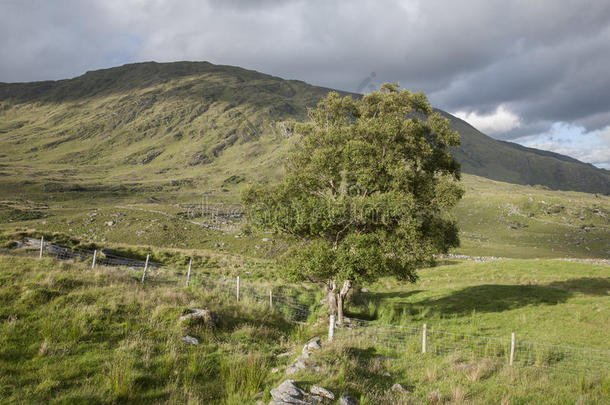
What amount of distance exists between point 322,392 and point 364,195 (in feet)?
37.8

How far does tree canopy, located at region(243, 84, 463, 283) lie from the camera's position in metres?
16.2

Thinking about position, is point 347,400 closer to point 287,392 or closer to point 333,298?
point 287,392

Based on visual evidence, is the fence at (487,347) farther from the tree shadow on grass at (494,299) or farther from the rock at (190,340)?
the rock at (190,340)

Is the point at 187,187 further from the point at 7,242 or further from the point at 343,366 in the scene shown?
the point at 343,366

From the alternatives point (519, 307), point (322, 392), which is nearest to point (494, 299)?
point (519, 307)

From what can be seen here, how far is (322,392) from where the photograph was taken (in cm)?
789

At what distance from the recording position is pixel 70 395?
7.21 meters

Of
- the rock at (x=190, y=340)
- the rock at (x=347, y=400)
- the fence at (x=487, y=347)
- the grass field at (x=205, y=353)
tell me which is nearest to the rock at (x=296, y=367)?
the grass field at (x=205, y=353)

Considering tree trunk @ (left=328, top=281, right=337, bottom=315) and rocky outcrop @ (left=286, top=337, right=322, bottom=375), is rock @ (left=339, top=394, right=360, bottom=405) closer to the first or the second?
rocky outcrop @ (left=286, top=337, right=322, bottom=375)

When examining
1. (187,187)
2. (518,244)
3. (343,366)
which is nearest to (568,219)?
(518,244)

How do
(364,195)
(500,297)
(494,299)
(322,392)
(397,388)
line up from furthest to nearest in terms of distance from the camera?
(500,297) < (494,299) < (364,195) < (397,388) < (322,392)

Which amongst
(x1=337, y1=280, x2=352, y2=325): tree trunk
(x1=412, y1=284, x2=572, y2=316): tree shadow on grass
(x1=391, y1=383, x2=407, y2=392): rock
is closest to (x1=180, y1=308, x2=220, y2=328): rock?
(x1=337, y1=280, x2=352, y2=325): tree trunk

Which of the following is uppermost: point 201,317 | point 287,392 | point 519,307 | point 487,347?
point 287,392

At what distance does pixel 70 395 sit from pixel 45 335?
4237mm
